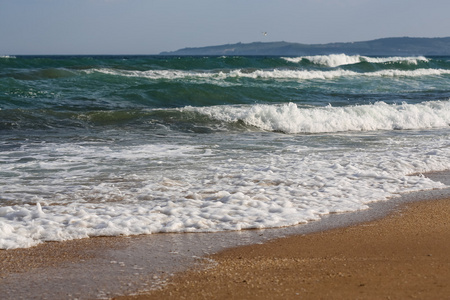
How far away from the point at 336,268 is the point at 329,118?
9.37 metres

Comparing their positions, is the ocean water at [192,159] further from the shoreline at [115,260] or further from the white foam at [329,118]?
the shoreline at [115,260]

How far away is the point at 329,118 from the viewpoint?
13148 mm

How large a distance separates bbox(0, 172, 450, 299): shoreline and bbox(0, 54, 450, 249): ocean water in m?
0.21

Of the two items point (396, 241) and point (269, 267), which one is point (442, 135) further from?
point (269, 267)

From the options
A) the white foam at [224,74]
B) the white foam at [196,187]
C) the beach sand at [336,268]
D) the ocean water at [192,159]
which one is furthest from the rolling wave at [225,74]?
the beach sand at [336,268]

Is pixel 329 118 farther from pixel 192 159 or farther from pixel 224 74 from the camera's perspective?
pixel 224 74

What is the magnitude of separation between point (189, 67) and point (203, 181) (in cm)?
2614

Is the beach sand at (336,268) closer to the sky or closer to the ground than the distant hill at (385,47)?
closer to the ground

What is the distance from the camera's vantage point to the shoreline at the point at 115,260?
12.2 feet

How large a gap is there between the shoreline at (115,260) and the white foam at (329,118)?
723 cm

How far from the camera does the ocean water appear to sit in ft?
18.0

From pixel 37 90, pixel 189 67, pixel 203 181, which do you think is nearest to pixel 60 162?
pixel 203 181

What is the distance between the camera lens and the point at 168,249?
4582 mm

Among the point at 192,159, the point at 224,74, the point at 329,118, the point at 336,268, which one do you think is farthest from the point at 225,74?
the point at 336,268
